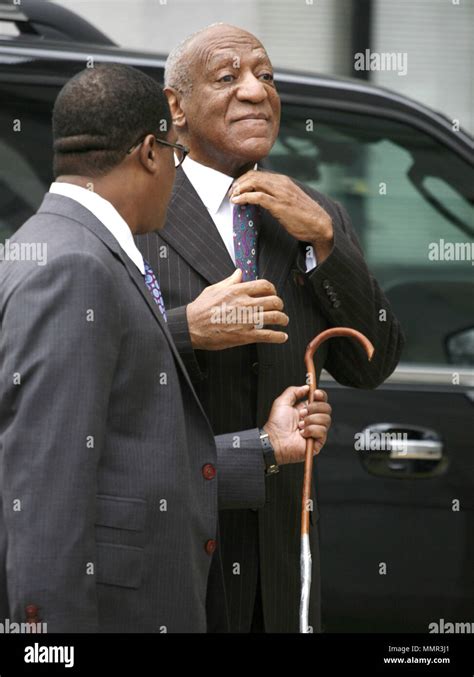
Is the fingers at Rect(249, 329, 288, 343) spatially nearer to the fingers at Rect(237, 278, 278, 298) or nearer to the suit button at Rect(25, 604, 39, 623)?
the fingers at Rect(237, 278, 278, 298)

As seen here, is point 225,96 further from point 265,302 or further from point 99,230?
point 99,230

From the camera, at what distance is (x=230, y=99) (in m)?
2.70

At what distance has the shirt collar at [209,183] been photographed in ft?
9.10

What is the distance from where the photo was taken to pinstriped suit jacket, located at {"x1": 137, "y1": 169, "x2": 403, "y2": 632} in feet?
8.74

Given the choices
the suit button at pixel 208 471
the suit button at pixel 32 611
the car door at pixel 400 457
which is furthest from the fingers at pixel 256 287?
the car door at pixel 400 457

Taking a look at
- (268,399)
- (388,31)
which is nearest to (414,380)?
(268,399)

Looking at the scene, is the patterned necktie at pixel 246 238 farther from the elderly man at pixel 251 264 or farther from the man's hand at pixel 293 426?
the man's hand at pixel 293 426

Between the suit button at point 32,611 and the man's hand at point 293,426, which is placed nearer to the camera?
the suit button at point 32,611

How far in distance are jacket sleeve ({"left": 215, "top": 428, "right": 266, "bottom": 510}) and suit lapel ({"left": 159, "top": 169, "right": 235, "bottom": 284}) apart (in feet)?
1.08

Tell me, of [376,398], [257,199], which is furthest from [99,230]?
[376,398]

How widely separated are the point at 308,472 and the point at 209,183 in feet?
2.11

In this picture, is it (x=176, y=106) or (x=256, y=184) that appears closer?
(x=256, y=184)

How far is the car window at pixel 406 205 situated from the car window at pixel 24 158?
652 millimetres

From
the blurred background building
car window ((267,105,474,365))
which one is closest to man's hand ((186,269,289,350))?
car window ((267,105,474,365))
